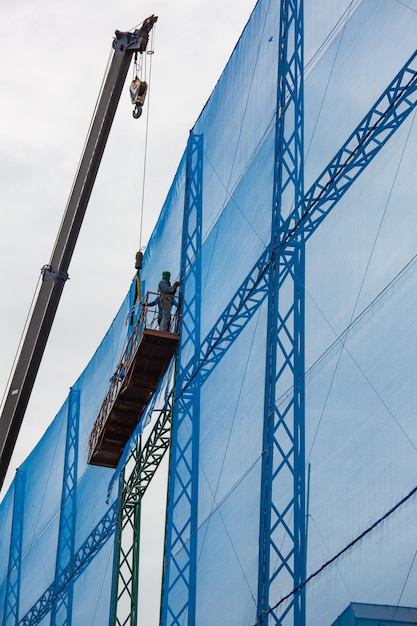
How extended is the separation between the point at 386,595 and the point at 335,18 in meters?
8.30

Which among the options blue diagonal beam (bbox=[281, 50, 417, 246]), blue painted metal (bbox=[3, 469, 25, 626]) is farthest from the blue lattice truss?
blue painted metal (bbox=[3, 469, 25, 626])

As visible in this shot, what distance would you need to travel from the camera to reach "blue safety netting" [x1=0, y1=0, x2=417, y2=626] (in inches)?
517

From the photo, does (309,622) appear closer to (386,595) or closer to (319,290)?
(386,595)

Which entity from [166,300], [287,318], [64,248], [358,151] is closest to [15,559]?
[64,248]

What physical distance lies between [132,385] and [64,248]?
10.8 feet

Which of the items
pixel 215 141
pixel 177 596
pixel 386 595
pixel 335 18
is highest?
pixel 215 141

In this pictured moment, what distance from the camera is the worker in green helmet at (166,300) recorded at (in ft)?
72.0

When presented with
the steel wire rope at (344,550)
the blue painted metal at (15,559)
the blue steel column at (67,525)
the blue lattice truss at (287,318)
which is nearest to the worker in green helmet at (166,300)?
the blue lattice truss at (287,318)

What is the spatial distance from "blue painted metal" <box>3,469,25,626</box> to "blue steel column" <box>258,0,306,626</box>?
16.7 metres

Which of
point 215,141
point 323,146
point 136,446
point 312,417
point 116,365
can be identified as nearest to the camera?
point 312,417

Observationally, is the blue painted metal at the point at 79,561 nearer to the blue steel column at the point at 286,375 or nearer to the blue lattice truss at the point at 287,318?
the blue lattice truss at the point at 287,318

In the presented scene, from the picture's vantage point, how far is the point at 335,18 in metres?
16.9

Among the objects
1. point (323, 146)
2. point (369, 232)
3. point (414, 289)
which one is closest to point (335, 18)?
point (323, 146)

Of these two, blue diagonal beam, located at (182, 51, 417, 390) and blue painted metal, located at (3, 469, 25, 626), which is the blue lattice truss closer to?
blue diagonal beam, located at (182, 51, 417, 390)
